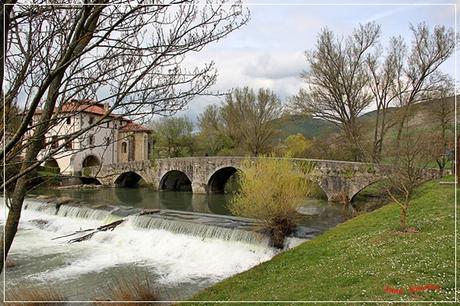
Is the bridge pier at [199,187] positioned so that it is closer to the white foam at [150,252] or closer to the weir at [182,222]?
the weir at [182,222]

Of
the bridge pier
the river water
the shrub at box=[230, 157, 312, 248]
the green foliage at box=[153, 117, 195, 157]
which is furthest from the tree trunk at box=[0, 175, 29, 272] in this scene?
the green foliage at box=[153, 117, 195, 157]

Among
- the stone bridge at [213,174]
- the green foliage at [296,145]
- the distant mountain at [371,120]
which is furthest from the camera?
the green foliage at [296,145]

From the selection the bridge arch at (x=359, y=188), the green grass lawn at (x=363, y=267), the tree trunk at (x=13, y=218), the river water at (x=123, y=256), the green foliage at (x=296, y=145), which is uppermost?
the green foliage at (x=296, y=145)

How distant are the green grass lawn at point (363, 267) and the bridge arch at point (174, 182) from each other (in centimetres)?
2436

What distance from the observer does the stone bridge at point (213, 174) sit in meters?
23.9

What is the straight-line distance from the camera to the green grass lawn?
6426mm

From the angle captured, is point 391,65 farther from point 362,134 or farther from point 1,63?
point 1,63

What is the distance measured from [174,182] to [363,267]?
30985 mm

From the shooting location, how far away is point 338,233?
41.7 feet

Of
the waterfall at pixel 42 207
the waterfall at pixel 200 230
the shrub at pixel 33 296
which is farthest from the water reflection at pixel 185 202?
the shrub at pixel 33 296

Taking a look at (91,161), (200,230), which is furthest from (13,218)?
(91,161)

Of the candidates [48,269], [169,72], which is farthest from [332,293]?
[48,269]

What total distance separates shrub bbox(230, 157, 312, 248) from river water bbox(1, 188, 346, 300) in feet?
2.71

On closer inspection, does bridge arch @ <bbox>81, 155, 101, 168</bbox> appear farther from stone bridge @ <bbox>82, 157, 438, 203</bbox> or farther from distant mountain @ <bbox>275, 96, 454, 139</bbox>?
distant mountain @ <bbox>275, 96, 454, 139</bbox>
